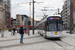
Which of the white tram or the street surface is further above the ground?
the white tram

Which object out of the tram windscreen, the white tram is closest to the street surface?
the white tram

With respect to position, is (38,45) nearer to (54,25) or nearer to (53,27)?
(53,27)

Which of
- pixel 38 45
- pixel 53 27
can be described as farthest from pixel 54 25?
pixel 38 45

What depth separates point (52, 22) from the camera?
15438 mm

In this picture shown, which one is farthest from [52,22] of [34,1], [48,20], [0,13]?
[0,13]

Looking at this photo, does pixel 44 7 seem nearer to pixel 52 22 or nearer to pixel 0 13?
pixel 52 22

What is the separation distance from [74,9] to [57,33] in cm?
4442

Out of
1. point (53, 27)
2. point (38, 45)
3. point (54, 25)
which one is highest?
point (54, 25)

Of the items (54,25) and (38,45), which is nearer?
(38,45)

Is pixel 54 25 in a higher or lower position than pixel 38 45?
higher

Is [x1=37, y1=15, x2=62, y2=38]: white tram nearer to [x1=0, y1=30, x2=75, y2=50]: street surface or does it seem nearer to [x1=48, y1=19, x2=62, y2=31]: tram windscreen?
[x1=48, y1=19, x2=62, y2=31]: tram windscreen

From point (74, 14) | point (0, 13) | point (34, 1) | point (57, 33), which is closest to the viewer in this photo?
point (57, 33)

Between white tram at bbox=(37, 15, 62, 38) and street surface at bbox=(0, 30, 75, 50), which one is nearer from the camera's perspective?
street surface at bbox=(0, 30, 75, 50)

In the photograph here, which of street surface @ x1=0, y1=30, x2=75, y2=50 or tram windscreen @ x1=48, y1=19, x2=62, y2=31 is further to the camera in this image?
tram windscreen @ x1=48, y1=19, x2=62, y2=31
